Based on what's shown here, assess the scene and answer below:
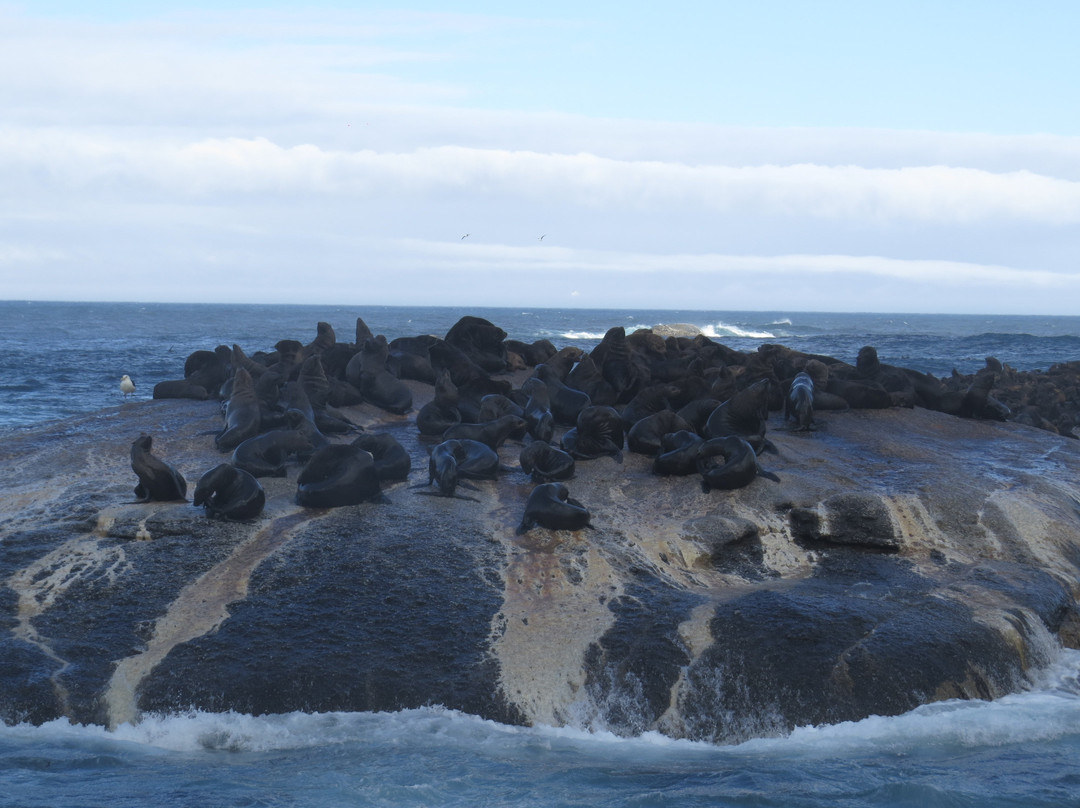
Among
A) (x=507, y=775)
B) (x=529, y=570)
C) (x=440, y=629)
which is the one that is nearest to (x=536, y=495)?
(x=529, y=570)

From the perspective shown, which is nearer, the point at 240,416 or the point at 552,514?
the point at 552,514

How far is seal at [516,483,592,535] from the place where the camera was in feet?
26.9

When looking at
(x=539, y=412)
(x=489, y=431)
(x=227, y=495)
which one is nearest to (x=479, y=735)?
(x=227, y=495)

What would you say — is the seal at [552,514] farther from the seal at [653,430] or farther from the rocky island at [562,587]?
the seal at [653,430]

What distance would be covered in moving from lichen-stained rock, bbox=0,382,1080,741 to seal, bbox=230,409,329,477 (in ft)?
0.80

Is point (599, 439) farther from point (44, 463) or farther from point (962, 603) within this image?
point (44, 463)

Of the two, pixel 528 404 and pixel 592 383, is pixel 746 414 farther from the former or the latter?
pixel 592 383

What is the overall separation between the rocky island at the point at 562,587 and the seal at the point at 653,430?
16 cm

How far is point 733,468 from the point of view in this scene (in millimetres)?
9109

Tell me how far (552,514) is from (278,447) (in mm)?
3267

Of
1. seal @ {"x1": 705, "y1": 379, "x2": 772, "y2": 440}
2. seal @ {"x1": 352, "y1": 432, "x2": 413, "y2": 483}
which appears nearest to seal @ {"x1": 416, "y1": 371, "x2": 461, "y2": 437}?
seal @ {"x1": 352, "y1": 432, "x2": 413, "y2": 483}

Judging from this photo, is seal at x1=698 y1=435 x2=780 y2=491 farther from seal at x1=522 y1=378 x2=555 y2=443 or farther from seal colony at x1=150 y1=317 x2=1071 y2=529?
seal at x1=522 y1=378 x2=555 y2=443

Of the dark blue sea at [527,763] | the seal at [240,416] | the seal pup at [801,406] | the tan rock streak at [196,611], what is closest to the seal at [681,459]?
the seal pup at [801,406]

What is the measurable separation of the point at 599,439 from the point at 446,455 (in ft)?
6.57
